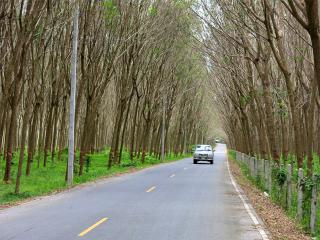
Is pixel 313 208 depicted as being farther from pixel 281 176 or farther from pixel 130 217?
pixel 281 176

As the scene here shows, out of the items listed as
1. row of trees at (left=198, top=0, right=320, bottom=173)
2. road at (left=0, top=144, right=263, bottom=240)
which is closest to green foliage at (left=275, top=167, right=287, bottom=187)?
road at (left=0, top=144, right=263, bottom=240)

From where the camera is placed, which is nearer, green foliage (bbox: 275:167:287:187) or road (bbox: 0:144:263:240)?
road (bbox: 0:144:263:240)

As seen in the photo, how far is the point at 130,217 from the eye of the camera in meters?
12.3

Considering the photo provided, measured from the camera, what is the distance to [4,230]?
33.4 feet

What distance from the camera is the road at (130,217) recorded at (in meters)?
9.95

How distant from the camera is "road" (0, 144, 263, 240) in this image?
32.7 ft

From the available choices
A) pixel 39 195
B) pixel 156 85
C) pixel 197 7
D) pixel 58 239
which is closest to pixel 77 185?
pixel 39 195

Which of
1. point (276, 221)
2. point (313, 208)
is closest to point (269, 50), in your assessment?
point (276, 221)

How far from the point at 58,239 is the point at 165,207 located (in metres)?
5.52

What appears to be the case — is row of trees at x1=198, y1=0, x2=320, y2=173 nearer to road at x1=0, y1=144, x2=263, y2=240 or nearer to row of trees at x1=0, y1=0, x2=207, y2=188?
row of trees at x1=0, y1=0, x2=207, y2=188

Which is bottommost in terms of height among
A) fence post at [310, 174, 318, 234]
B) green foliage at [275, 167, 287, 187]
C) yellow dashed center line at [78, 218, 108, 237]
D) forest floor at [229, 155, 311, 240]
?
yellow dashed center line at [78, 218, 108, 237]

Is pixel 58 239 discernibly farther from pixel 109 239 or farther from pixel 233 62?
pixel 233 62

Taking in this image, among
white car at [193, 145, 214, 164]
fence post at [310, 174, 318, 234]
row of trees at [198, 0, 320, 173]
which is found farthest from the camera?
white car at [193, 145, 214, 164]

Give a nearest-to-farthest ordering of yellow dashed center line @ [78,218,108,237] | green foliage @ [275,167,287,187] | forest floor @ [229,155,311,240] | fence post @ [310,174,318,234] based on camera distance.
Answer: yellow dashed center line @ [78,218,108,237]
forest floor @ [229,155,311,240]
fence post @ [310,174,318,234]
green foliage @ [275,167,287,187]
